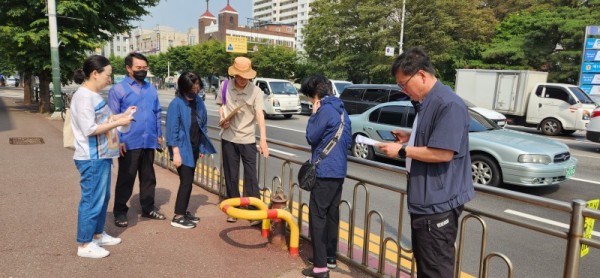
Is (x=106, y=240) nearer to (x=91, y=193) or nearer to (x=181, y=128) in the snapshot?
(x=91, y=193)

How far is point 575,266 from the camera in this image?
2094mm

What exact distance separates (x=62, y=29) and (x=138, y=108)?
12419 millimetres

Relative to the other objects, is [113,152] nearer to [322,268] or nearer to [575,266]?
[322,268]

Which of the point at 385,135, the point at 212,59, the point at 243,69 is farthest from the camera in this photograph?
the point at 212,59

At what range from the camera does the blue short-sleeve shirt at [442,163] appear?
2027 millimetres

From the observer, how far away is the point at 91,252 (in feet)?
11.1

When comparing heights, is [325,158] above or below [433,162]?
below

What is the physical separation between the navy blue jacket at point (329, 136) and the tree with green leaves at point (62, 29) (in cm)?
1289

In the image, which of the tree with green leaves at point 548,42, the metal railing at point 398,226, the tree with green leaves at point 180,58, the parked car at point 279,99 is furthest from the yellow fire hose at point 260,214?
the tree with green leaves at point 180,58

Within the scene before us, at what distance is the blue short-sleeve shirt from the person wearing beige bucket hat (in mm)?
2064

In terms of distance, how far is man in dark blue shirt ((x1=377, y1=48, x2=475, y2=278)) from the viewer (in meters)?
2.04

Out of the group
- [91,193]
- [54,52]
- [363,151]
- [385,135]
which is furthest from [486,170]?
[54,52]

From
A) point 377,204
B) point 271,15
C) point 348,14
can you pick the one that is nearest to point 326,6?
point 348,14

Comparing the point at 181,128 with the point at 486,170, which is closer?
the point at 181,128
